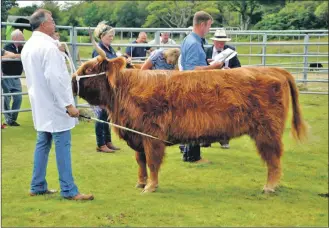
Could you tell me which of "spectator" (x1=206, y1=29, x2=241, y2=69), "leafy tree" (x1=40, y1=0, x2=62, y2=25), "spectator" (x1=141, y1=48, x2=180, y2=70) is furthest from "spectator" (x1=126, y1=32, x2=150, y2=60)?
"leafy tree" (x1=40, y1=0, x2=62, y2=25)

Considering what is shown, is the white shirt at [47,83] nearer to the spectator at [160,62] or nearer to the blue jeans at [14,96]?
the spectator at [160,62]

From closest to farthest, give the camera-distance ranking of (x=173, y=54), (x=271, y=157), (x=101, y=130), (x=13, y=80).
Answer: (x=271, y=157) < (x=173, y=54) < (x=101, y=130) < (x=13, y=80)

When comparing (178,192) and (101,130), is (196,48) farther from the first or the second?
(101,130)

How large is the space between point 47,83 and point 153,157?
143 cm

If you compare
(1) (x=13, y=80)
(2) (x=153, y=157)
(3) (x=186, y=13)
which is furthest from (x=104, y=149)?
(3) (x=186, y=13)

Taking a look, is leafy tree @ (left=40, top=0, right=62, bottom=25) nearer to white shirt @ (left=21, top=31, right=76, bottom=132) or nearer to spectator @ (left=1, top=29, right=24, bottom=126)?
spectator @ (left=1, top=29, right=24, bottom=126)

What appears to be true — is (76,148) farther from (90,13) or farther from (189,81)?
(90,13)

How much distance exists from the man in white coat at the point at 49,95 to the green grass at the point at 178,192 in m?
0.39

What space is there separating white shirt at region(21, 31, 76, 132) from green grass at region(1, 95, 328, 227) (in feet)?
2.76

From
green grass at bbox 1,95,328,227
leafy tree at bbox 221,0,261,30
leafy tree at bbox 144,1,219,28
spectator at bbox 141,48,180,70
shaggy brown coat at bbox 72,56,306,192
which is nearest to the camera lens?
green grass at bbox 1,95,328,227

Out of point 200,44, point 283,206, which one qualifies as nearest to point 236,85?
point 200,44

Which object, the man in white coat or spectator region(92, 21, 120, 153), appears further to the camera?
spectator region(92, 21, 120, 153)

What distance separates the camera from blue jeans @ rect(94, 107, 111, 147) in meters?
7.62

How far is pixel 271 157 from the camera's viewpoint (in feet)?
18.5
